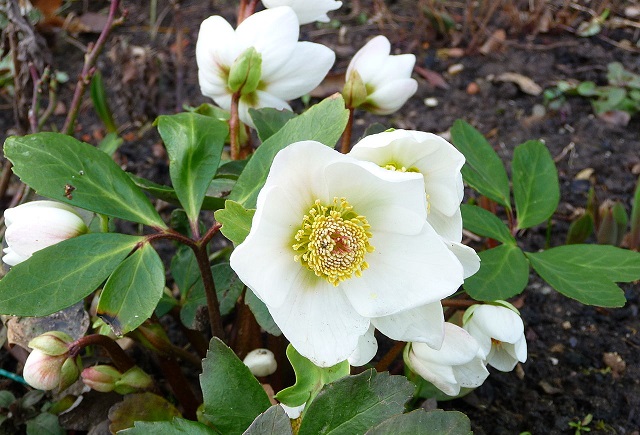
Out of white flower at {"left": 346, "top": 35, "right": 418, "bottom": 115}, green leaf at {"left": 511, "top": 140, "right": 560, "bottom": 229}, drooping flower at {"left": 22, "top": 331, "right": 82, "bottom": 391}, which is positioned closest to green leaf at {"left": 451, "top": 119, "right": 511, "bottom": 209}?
green leaf at {"left": 511, "top": 140, "right": 560, "bottom": 229}

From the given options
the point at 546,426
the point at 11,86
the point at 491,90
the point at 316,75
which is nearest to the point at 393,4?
the point at 491,90

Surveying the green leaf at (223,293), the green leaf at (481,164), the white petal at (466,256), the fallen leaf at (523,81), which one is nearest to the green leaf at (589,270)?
the green leaf at (481,164)

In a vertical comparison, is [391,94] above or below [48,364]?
above

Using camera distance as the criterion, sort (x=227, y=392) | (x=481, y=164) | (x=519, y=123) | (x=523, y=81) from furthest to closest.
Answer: (x=523, y=81) → (x=519, y=123) → (x=481, y=164) → (x=227, y=392)

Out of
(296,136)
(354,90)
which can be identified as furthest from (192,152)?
(354,90)

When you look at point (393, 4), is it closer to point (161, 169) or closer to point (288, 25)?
point (161, 169)

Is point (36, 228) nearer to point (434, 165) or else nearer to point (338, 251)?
point (338, 251)

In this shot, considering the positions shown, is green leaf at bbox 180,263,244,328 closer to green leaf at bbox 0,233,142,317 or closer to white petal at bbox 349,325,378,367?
green leaf at bbox 0,233,142,317
